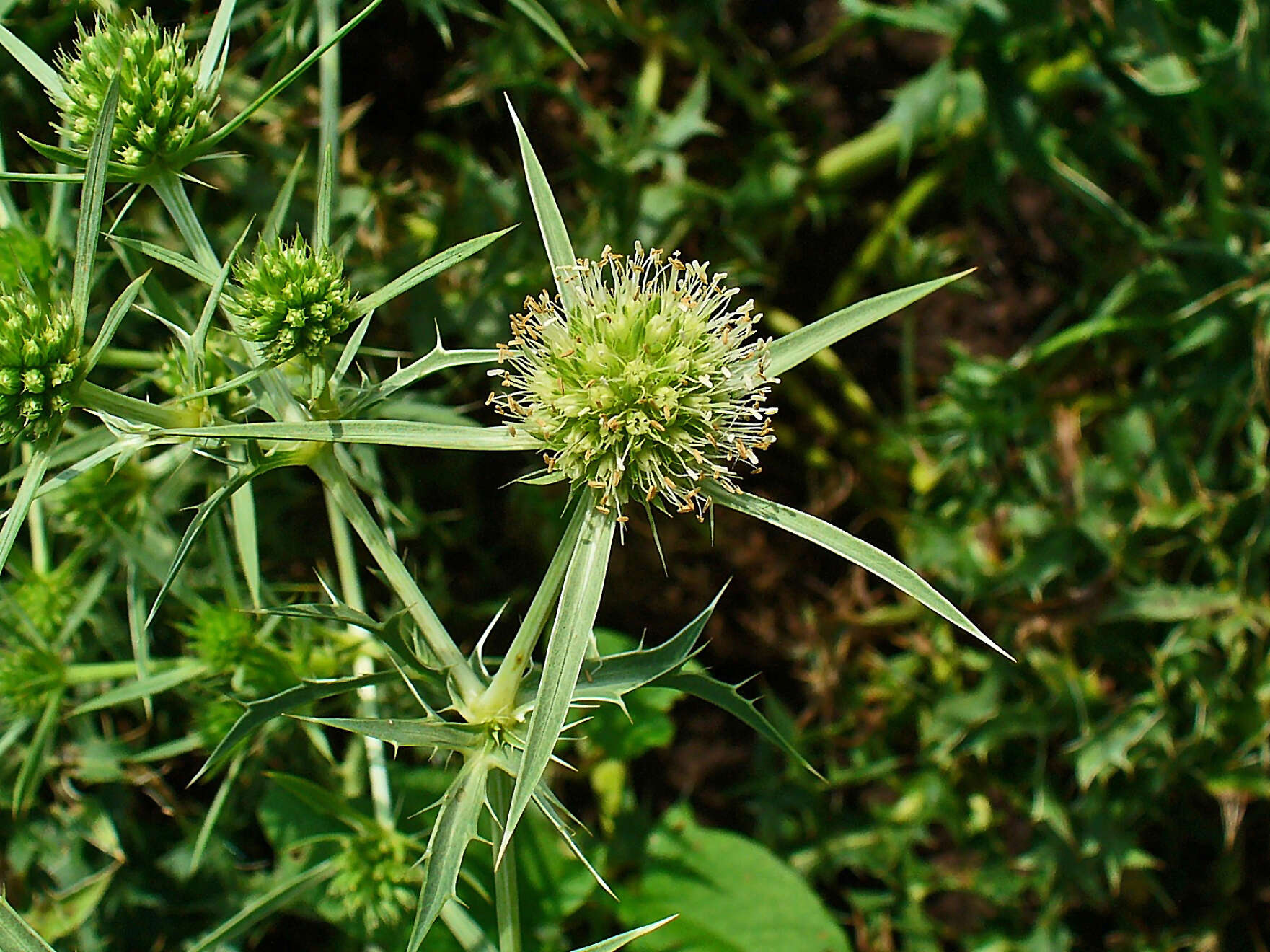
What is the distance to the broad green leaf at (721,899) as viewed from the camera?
7.06ft

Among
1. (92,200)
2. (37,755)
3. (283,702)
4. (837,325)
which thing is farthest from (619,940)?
(37,755)

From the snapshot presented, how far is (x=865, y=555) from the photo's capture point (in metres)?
1.20

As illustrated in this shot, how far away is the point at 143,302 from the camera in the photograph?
2082 millimetres

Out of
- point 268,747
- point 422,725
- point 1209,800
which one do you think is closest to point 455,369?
point 268,747

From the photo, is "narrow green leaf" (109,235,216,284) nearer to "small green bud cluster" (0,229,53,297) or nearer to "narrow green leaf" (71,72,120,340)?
"narrow green leaf" (71,72,120,340)

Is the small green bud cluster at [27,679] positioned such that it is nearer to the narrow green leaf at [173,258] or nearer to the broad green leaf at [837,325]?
the narrow green leaf at [173,258]

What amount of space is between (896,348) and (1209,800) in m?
1.50

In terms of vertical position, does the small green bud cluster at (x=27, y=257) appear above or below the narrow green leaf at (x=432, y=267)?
above

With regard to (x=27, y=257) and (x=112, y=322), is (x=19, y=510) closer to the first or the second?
(x=112, y=322)

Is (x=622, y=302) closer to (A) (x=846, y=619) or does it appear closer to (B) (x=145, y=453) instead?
(B) (x=145, y=453)

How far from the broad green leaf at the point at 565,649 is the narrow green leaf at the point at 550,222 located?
0.31m

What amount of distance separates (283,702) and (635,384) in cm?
62

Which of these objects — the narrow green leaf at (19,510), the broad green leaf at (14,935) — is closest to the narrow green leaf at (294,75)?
the broad green leaf at (14,935)

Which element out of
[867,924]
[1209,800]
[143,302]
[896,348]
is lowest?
[867,924]
